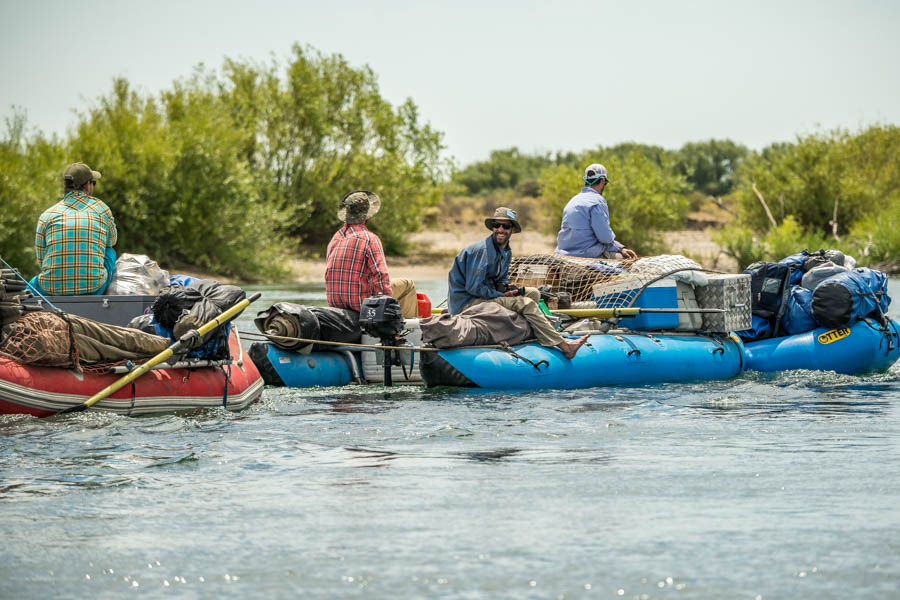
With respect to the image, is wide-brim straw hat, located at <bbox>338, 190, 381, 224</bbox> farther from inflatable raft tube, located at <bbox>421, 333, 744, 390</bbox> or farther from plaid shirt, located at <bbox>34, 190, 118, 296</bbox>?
plaid shirt, located at <bbox>34, 190, 118, 296</bbox>

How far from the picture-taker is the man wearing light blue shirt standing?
431 inches

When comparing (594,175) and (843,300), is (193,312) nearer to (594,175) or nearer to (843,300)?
(594,175)

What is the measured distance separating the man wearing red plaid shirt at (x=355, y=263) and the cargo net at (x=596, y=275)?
1694mm

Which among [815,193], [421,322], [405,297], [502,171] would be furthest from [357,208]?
[502,171]

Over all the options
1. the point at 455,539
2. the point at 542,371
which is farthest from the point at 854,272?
the point at 455,539

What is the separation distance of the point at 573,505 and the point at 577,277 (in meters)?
5.27

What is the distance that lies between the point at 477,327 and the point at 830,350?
134 inches

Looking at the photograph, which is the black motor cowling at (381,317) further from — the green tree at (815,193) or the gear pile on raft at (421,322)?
the green tree at (815,193)

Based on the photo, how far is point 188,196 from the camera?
1094 inches

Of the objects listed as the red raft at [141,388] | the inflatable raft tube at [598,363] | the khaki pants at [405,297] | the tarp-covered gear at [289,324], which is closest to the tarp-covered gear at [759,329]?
the inflatable raft tube at [598,363]

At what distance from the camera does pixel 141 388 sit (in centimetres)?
762

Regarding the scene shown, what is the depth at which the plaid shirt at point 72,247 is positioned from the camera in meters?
8.44

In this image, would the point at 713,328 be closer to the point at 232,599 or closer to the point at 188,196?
the point at 232,599

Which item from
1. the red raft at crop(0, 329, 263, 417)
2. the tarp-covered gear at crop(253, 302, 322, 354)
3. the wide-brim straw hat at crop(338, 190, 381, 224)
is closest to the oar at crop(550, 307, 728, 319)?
the wide-brim straw hat at crop(338, 190, 381, 224)
